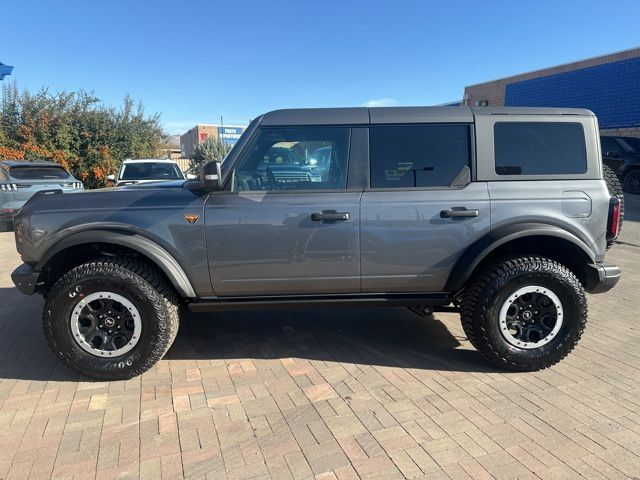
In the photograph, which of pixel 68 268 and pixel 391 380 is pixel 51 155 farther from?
pixel 391 380

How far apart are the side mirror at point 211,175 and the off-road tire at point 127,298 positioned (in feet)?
2.61

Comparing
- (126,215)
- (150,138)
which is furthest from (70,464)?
(150,138)

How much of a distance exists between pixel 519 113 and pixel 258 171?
6.58ft

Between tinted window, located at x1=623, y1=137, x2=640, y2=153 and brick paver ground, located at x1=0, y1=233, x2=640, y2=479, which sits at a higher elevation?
tinted window, located at x1=623, y1=137, x2=640, y2=153

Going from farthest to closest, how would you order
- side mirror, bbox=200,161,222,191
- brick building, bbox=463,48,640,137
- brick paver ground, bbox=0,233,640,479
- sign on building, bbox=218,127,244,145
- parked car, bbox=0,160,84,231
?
sign on building, bbox=218,127,244,145, brick building, bbox=463,48,640,137, parked car, bbox=0,160,84,231, side mirror, bbox=200,161,222,191, brick paver ground, bbox=0,233,640,479

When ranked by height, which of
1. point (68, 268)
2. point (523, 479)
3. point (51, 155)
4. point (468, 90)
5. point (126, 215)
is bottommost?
point (523, 479)

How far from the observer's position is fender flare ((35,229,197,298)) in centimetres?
318

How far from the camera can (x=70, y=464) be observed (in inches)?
94.4

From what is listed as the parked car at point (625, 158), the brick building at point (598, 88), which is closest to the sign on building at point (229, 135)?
the brick building at point (598, 88)

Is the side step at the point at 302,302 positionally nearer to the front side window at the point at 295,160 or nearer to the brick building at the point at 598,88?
the front side window at the point at 295,160

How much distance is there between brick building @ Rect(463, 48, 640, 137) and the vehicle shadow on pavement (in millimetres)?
13502

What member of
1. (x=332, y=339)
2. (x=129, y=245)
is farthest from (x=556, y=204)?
(x=129, y=245)

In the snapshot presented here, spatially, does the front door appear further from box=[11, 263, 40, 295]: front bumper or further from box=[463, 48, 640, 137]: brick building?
box=[463, 48, 640, 137]: brick building

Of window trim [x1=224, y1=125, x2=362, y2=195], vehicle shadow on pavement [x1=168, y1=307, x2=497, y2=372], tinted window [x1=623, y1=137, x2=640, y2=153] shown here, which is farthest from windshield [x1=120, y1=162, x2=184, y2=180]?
tinted window [x1=623, y1=137, x2=640, y2=153]
